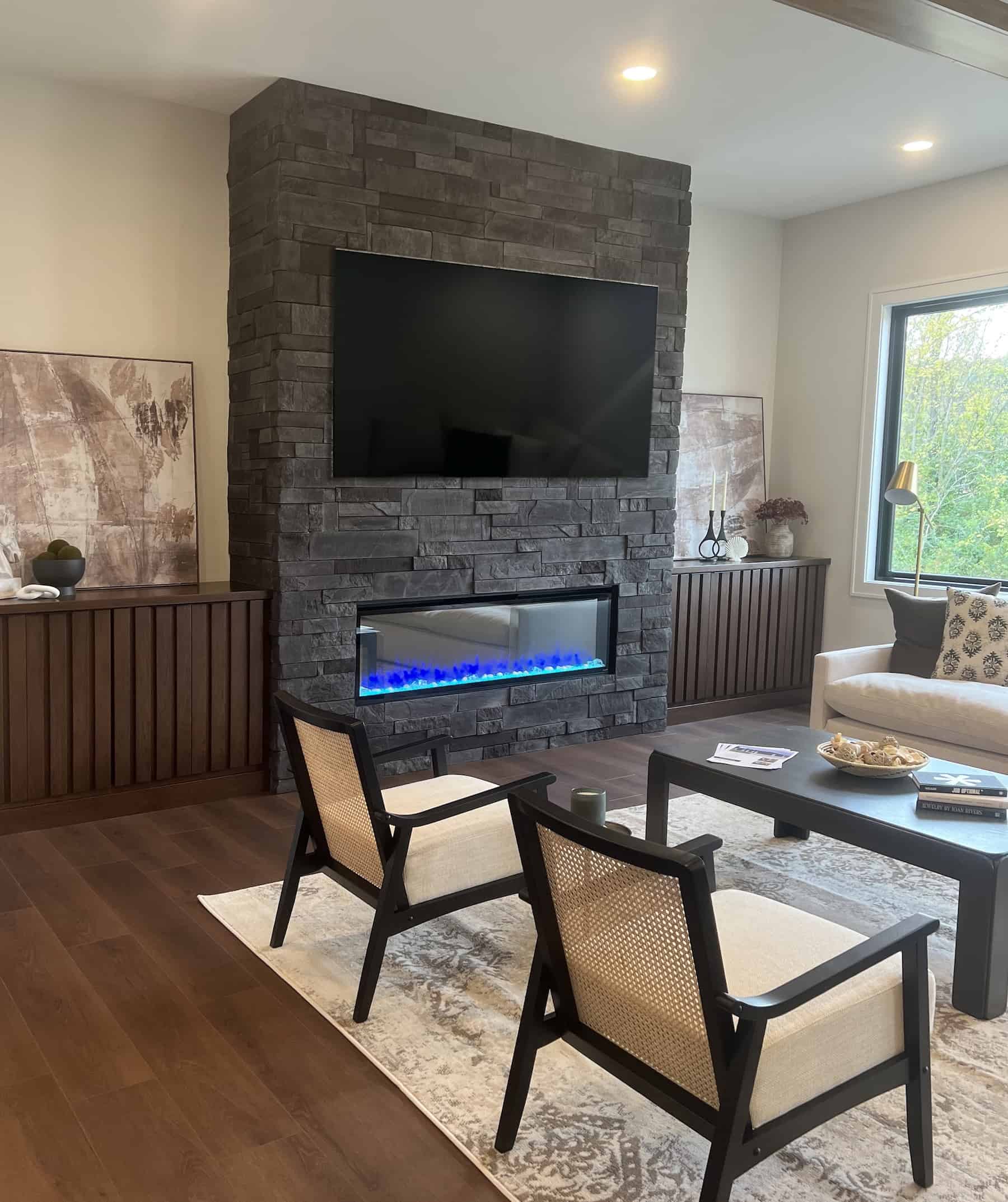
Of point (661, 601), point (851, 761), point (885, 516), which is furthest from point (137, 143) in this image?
point (885, 516)

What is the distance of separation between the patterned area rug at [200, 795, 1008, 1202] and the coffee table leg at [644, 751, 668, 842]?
10.2 inches

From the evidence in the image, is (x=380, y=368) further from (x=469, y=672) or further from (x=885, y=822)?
(x=885, y=822)

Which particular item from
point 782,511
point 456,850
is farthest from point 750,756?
point 782,511

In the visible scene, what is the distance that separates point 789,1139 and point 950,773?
1713mm

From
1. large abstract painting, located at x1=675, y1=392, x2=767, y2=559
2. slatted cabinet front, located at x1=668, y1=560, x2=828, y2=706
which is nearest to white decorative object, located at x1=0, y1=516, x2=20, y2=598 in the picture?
slatted cabinet front, located at x1=668, y1=560, x2=828, y2=706

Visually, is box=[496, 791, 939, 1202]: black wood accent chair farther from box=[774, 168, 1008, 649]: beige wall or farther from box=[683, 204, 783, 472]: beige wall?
box=[683, 204, 783, 472]: beige wall

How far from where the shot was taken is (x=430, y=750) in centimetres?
332

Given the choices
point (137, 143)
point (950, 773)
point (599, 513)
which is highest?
point (137, 143)

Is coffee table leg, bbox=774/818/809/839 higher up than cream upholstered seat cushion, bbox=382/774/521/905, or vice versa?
cream upholstered seat cushion, bbox=382/774/521/905

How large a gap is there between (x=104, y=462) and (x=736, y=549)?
3395 millimetres

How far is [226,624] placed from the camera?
4312 mm

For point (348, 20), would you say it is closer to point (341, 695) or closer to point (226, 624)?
point (226, 624)

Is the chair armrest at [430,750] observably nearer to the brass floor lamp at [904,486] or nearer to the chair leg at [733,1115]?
the chair leg at [733,1115]

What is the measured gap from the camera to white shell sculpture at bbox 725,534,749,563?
6023 mm
